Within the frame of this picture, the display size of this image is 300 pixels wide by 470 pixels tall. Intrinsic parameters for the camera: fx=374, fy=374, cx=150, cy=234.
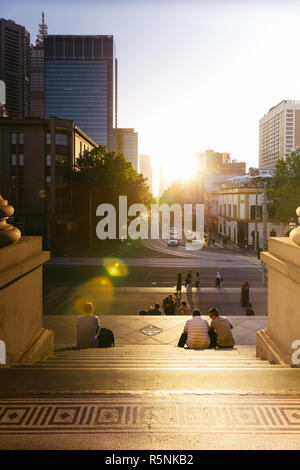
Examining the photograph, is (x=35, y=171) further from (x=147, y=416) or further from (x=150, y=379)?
(x=147, y=416)

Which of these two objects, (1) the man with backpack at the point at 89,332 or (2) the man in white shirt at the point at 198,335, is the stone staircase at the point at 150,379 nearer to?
(1) the man with backpack at the point at 89,332

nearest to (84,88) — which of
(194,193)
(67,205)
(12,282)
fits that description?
(194,193)

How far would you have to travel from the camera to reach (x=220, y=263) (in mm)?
36188

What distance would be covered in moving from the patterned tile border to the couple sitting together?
4.46 m

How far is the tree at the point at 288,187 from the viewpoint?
4172 centimetres

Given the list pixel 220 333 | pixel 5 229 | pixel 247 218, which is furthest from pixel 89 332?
pixel 247 218

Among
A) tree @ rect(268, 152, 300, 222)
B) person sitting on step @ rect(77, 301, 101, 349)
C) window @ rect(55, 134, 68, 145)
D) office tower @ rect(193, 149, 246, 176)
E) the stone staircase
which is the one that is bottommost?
person sitting on step @ rect(77, 301, 101, 349)

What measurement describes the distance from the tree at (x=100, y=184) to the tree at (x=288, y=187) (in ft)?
58.7

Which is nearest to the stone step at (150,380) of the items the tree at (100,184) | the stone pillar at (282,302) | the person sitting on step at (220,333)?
the stone pillar at (282,302)

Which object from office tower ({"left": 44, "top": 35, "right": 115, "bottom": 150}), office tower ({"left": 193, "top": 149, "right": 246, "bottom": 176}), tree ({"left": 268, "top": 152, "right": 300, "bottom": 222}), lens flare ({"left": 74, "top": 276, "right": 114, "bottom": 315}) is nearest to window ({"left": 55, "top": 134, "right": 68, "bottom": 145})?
tree ({"left": 268, "top": 152, "right": 300, "bottom": 222})

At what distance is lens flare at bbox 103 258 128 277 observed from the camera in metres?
29.7

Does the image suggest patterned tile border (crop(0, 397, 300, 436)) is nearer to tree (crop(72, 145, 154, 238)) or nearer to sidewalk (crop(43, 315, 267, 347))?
sidewalk (crop(43, 315, 267, 347))

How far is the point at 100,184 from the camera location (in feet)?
160

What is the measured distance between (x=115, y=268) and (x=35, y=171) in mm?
25398
